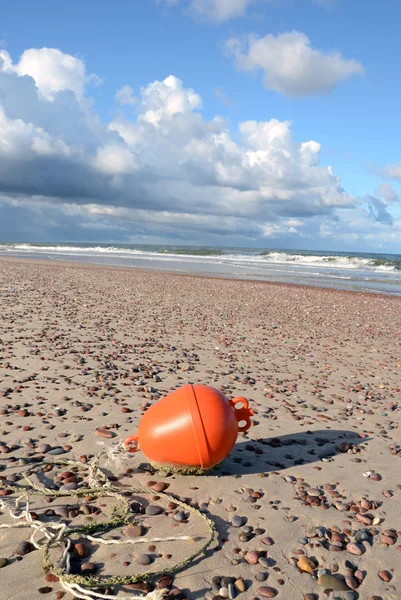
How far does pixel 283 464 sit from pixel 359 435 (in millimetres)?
1557

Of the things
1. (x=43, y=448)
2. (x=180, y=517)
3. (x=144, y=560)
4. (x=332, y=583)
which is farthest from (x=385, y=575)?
(x=43, y=448)

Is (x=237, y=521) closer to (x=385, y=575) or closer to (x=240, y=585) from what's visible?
(x=240, y=585)

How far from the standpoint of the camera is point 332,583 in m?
3.26

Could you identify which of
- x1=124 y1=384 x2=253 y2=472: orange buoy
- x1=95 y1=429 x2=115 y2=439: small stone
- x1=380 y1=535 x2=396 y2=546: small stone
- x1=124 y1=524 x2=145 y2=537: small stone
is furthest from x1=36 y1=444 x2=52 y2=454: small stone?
x1=380 y1=535 x2=396 y2=546: small stone

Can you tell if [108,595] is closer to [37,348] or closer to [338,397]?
[338,397]

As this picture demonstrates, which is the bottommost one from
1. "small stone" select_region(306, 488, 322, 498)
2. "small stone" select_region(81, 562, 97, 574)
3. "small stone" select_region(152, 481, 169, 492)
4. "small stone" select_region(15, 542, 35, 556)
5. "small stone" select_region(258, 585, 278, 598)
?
"small stone" select_region(258, 585, 278, 598)

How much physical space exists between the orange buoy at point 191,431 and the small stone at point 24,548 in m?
1.36

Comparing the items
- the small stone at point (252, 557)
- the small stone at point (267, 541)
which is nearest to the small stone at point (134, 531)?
the small stone at point (252, 557)

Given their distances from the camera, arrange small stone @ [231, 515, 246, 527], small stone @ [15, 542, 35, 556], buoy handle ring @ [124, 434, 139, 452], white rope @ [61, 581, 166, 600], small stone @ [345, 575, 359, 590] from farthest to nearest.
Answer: buoy handle ring @ [124, 434, 139, 452] < small stone @ [231, 515, 246, 527] < small stone @ [15, 542, 35, 556] < small stone @ [345, 575, 359, 590] < white rope @ [61, 581, 166, 600]

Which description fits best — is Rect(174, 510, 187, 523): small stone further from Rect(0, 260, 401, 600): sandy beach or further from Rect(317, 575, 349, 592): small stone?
Rect(317, 575, 349, 592): small stone

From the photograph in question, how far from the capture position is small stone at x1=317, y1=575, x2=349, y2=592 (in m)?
3.24

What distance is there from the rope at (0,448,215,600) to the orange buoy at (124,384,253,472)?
360 mm

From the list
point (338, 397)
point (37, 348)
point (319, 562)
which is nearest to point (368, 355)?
point (338, 397)

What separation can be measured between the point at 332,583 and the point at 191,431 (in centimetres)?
168
